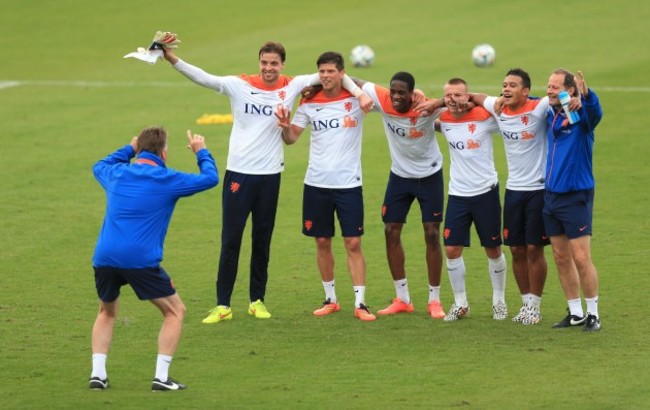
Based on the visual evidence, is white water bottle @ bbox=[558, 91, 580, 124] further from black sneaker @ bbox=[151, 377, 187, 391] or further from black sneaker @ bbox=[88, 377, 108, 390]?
black sneaker @ bbox=[88, 377, 108, 390]

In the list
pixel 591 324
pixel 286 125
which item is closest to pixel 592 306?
pixel 591 324

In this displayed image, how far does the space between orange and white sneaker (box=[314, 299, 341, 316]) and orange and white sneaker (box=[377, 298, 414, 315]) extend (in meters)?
0.47

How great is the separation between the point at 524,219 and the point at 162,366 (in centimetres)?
428

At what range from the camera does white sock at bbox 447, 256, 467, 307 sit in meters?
12.8

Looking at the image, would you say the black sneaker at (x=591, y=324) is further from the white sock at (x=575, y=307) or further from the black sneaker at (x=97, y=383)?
the black sneaker at (x=97, y=383)

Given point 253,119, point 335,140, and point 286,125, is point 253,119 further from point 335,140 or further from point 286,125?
point 335,140

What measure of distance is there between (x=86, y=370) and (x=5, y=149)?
40.6 ft

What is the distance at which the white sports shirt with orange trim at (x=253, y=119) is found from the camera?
41.9ft

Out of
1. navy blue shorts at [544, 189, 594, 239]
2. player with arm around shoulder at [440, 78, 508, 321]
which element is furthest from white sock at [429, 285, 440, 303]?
navy blue shorts at [544, 189, 594, 239]

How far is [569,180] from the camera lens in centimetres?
1188

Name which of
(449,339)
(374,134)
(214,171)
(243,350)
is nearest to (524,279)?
(449,339)

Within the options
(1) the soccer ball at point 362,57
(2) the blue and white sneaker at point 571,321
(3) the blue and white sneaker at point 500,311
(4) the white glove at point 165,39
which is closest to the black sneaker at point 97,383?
(4) the white glove at point 165,39

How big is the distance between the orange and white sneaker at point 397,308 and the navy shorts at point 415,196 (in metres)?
0.89

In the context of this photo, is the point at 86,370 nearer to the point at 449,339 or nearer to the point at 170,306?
the point at 170,306
